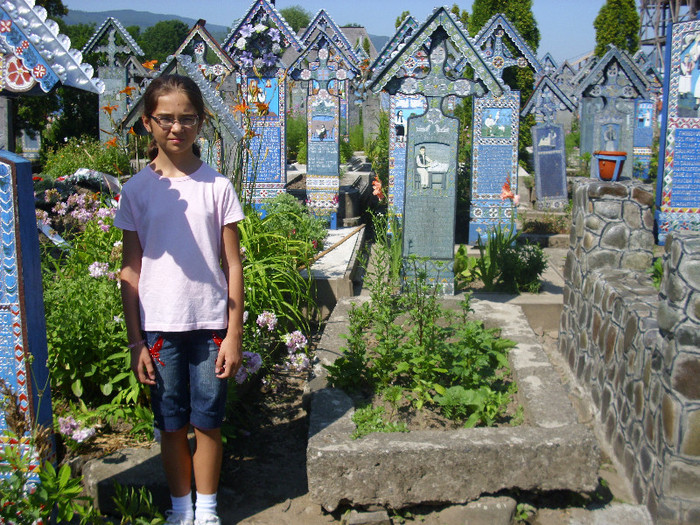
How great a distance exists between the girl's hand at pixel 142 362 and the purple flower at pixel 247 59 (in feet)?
22.3

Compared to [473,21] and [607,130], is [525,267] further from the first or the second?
[473,21]

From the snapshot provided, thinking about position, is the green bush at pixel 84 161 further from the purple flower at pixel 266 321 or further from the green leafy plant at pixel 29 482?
the green leafy plant at pixel 29 482

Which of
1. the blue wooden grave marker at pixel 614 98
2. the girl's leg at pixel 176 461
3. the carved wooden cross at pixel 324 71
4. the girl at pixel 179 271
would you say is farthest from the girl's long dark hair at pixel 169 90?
the blue wooden grave marker at pixel 614 98

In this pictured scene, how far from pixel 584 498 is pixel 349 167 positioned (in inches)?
496

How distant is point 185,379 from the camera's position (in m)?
2.62

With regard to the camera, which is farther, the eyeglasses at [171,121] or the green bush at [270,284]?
the green bush at [270,284]

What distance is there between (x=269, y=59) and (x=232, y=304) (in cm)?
686

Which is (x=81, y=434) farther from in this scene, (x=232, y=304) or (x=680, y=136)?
(x=680, y=136)

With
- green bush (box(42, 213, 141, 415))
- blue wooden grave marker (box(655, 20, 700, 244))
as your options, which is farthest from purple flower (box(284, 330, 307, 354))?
blue wooden grave marker (box(655, 20, 700, 244))

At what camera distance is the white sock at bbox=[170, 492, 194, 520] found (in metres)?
→ 2.68

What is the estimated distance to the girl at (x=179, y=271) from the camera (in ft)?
8.20

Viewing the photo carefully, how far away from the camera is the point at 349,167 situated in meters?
15.2

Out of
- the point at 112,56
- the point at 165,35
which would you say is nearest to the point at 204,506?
the point at 112,56

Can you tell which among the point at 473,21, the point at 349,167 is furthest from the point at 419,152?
the point at 473,21
